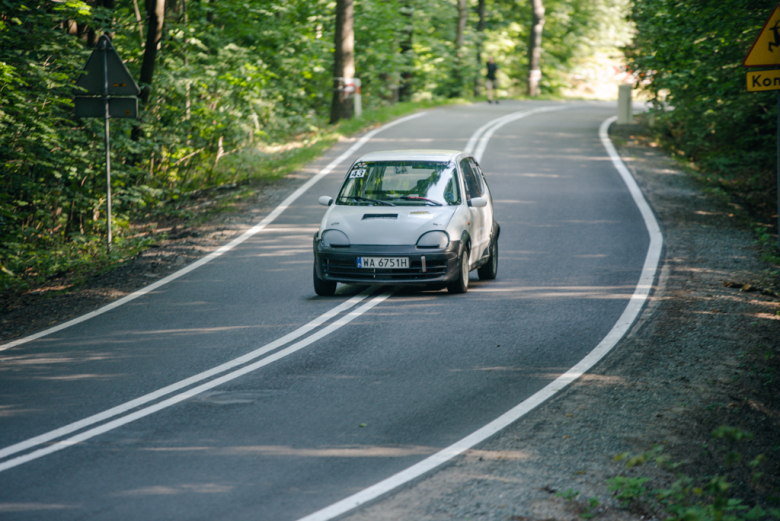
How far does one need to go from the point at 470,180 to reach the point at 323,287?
2615 millimetres

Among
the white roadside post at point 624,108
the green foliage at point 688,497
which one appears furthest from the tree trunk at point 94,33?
the white roadside post at point 624,108

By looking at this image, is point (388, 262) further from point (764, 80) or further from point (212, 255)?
point (764, 80)

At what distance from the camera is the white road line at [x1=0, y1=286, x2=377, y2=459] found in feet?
18.9

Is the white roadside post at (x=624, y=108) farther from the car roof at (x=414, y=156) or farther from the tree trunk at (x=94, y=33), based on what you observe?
the car roof at (x=414, y=156)

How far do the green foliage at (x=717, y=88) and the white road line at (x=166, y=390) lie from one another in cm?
913

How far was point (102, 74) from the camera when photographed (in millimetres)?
12805

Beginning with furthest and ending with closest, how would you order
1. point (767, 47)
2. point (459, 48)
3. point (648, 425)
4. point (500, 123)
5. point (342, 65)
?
point (459, 48), point (342, 65), point (500, 123), point (767, 47), point (648, 425)

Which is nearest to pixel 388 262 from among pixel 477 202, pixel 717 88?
pixel 477 202

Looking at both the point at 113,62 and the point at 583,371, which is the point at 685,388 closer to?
the point at 583,371

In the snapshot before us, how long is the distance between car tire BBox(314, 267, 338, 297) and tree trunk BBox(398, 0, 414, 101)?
2931cm

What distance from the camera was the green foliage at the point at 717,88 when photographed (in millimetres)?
14469

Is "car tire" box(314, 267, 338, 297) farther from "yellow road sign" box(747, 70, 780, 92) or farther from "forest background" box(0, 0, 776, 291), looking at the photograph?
"yellow road sign" box(747, 70, 780, 92)

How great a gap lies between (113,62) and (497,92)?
46.1 metres

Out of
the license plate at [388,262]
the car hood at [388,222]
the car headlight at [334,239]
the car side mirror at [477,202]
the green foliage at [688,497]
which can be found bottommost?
the green foliage at [688,497]
